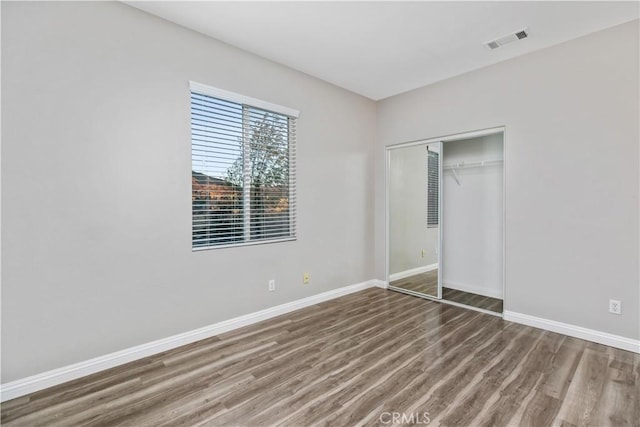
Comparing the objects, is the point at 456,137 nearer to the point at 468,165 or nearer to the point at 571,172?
the point at 468,165

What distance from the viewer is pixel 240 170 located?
3.15m

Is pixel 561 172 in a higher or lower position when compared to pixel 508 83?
lower

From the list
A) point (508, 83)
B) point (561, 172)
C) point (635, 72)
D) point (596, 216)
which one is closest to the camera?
point (635, 72)

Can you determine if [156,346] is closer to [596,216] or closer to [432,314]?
[432,314]

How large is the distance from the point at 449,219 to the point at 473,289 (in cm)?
105

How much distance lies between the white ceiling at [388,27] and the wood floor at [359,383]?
2883 mm

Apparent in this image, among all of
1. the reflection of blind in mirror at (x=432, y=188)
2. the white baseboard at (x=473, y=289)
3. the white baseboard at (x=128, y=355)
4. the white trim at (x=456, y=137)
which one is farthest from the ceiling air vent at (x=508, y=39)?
the white baseboard at (x=128, y=355)

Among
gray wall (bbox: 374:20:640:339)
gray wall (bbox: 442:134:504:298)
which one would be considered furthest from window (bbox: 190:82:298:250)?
gray wall (bbox: 442:134:504:298)

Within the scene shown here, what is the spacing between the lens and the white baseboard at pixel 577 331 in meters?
2.62

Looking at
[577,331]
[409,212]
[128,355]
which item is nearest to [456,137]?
[409,212]

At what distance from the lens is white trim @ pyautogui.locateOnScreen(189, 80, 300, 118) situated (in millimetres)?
2803

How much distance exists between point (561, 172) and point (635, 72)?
0.96 metres

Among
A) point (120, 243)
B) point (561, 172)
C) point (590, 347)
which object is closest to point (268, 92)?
point (120, 243)

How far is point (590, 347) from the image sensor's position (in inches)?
106
